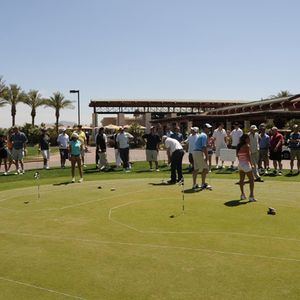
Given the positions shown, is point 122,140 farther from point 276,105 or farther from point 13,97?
point 13,97

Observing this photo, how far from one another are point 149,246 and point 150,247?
0.06m

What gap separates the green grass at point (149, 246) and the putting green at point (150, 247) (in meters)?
0.01

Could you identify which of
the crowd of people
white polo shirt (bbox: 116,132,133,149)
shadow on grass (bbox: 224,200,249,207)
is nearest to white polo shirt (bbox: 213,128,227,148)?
the crowd of people

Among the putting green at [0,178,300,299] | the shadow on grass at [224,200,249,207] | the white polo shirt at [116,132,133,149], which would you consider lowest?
the putting green at [0,178,300,299]

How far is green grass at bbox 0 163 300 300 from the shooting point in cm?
511

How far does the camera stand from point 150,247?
6793 mm

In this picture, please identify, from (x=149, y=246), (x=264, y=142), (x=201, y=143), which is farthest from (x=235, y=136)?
(x=149, y=246)

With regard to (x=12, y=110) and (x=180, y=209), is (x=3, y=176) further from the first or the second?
(x=12, y=110)

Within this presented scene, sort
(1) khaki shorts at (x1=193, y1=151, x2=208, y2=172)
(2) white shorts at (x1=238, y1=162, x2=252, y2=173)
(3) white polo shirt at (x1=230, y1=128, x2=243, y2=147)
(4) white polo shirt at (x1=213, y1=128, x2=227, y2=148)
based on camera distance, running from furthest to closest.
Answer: (4) white polo shirt at (x1=213, y1=128, x2=227, y2=148) → (3) white polo shirt at (x1=230, y1=128, x2=243, y2=147) → (1) khaki shorts at (x1=193, y1=151, x2=208, y2=172) → (2) white shorts at (x1=238, y1=162, x2=252, y2=173)

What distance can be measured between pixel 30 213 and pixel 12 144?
31.5ft

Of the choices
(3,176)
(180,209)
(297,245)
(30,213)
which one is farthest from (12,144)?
(297,245)

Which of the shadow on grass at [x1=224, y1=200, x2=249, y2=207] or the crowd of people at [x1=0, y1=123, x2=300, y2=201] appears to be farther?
the crowd of people at [x1=0, y1=123, x2=300, y2=201]

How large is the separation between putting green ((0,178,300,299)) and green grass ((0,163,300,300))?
14mm

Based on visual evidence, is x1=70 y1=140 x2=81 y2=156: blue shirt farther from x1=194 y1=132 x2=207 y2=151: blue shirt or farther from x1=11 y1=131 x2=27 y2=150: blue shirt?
x1=11 y1=131 x2=27 y2=150: blue shirt
